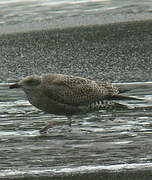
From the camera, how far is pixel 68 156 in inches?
237

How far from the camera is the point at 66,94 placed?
7684 mm

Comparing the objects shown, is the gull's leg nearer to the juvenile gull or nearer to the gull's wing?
the juvenile gull

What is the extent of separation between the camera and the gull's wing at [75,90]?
7566mm

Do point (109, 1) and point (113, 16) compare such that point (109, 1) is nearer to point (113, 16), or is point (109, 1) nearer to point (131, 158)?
point (113, 16)

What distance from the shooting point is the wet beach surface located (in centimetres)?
566

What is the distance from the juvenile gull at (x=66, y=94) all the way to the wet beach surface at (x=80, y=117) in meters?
0.19

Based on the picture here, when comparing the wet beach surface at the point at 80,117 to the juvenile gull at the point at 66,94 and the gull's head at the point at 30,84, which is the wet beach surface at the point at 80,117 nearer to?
the juvenile gull at the point at 66,94

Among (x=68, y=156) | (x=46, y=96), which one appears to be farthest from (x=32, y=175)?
(x=46, y=96)

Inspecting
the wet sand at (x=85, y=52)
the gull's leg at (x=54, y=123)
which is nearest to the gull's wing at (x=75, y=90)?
the gull's leg at (x=54, y=123)

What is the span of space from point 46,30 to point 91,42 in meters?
2.00

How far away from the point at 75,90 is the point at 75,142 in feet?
4.12

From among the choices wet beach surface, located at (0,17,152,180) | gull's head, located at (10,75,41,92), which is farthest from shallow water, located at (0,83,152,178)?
gull's head, located at (10,75,41,92)

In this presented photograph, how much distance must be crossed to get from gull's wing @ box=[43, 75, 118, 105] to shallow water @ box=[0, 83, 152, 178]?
0.27 meters

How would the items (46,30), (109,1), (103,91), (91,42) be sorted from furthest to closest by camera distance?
1. (109,1)
2. (46,30)
3. (91,42)
4. (103,91)
